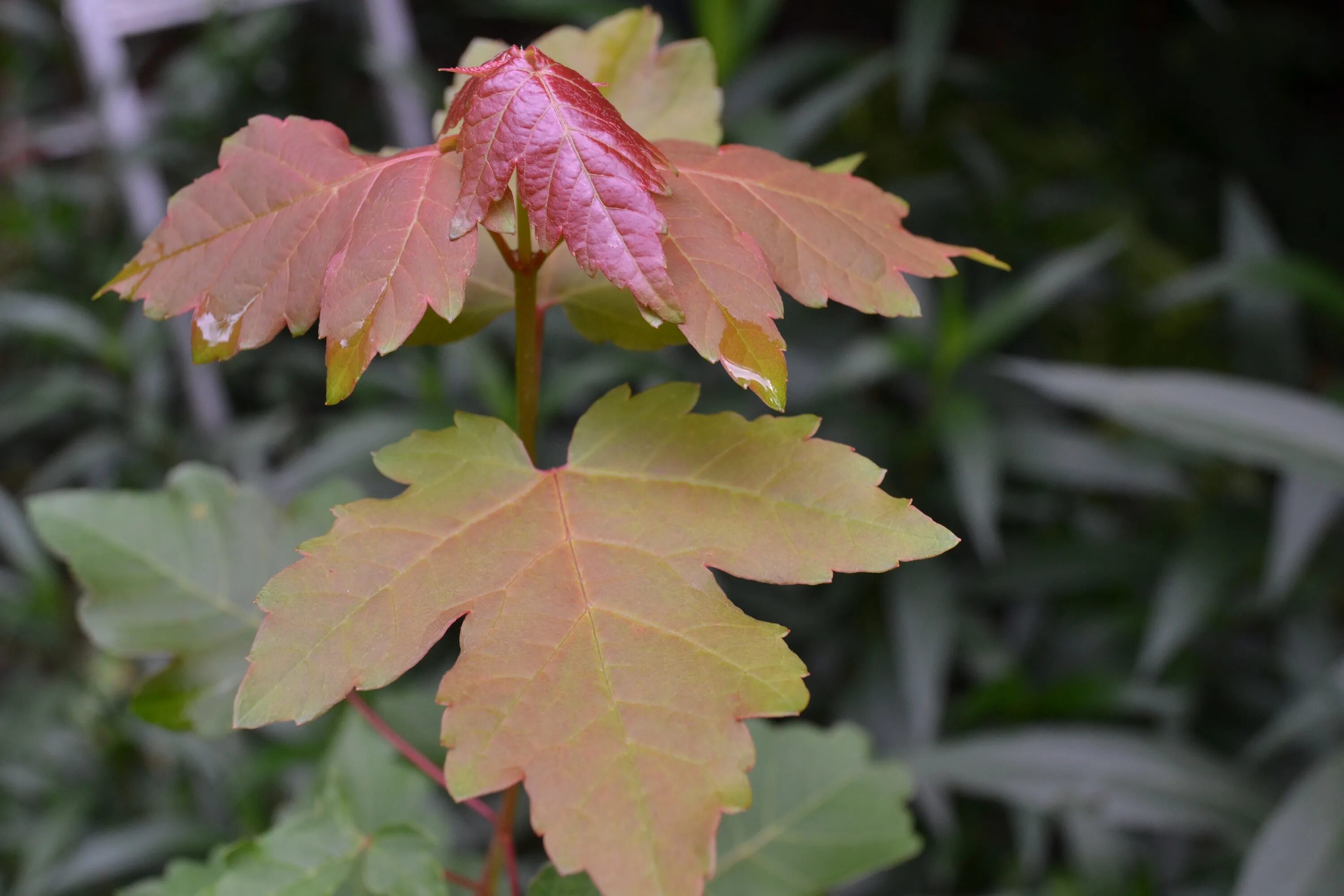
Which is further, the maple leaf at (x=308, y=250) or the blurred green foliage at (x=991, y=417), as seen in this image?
the blurred green foliage at (x=991, y=417)

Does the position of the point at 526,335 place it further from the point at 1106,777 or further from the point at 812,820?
the point at 1106,777

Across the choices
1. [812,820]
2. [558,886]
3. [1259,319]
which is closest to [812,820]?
[812,820]

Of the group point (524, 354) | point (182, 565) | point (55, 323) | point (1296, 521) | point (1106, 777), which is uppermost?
point (524, 354)

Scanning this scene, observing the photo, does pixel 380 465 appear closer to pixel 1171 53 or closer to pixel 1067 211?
pixel 1067 211

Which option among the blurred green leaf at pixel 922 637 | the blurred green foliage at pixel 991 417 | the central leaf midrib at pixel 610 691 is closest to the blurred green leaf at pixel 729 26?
the blurred green foliage at pixel 991 417

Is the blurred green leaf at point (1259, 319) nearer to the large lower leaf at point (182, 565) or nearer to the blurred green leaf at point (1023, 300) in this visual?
the blurred green leaf at point (1023, 300)

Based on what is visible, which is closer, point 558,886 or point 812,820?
point 558,886
